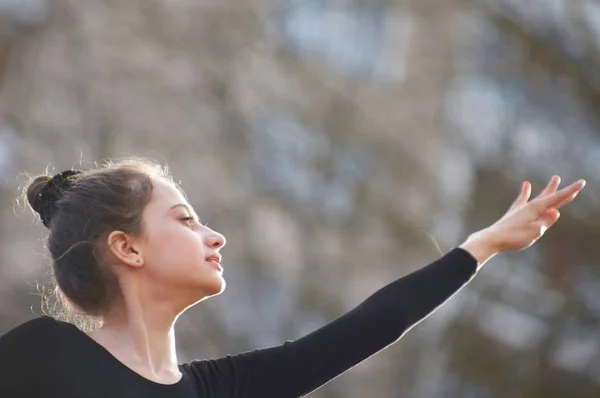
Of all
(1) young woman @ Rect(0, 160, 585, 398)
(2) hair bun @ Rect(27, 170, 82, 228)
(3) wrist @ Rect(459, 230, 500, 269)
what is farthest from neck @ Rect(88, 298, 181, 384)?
(3) wrist @ Rect(459, 230, 500, 269)

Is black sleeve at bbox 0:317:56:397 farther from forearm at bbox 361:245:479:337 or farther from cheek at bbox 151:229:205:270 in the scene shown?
forearm at bbox 361:245:479:337

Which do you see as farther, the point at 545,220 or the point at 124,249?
the point at 545,220

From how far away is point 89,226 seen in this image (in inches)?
101

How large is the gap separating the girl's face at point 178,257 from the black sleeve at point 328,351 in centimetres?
17

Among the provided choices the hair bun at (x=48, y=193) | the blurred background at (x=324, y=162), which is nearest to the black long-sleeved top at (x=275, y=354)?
the hair bun at (x=48, y=193)

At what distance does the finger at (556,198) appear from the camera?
8.63ft

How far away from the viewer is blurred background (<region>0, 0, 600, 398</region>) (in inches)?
439

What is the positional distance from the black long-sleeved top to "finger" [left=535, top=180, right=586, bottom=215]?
187 mm

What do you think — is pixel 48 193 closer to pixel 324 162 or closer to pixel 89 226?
pixel 89 226

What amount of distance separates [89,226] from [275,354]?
46 centimetres

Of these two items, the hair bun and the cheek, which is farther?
the hair bun

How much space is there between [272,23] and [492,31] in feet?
7.37

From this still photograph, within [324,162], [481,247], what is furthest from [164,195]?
[324,162]

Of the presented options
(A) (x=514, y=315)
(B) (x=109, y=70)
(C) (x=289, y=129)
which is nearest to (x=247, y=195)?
(C) (x=289, y=129)
